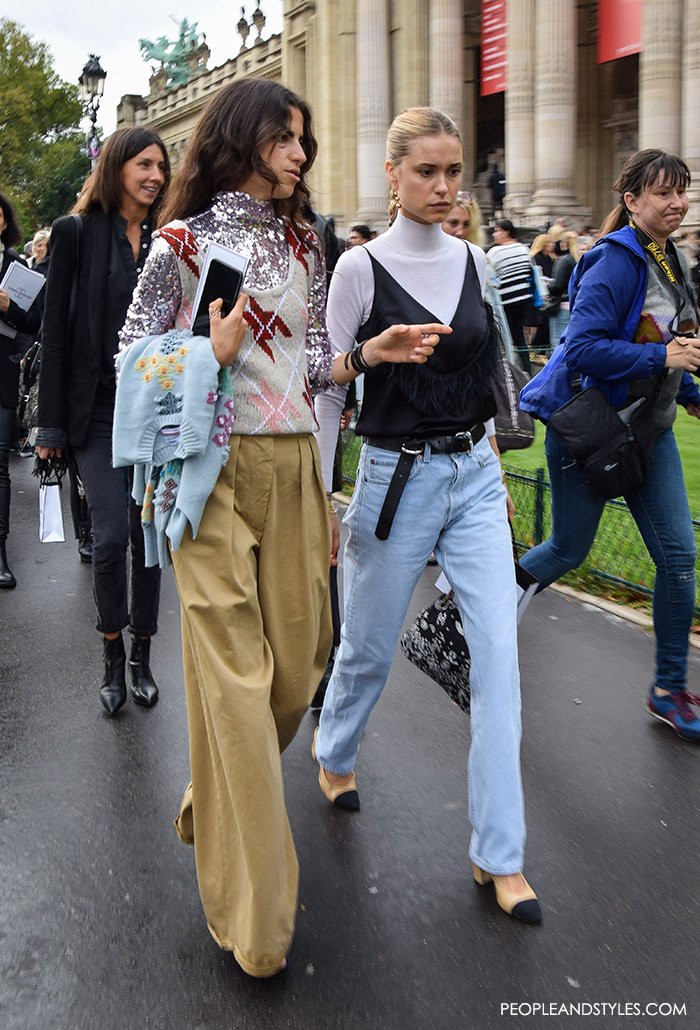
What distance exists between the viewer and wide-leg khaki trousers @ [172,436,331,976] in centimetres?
296

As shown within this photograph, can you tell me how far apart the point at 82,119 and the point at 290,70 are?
15.9m

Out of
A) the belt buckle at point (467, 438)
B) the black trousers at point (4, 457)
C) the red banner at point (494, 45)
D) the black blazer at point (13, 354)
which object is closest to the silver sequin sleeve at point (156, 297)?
the belt buckle at point (467, 438)

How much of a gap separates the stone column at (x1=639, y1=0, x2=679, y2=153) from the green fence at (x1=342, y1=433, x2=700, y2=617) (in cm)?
2035

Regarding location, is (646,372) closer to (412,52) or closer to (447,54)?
(447,54)

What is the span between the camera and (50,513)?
5512 mm

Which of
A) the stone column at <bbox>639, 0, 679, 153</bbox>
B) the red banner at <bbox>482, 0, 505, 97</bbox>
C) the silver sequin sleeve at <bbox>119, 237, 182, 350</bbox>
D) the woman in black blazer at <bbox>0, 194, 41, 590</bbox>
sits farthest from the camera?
the red banner at <bbox>482, 0, 505, 97</bbox>

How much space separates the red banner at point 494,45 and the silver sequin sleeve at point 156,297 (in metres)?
30.8

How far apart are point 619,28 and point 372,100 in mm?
13116

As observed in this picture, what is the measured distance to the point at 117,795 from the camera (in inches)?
168

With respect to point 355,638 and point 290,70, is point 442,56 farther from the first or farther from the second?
point 355,638

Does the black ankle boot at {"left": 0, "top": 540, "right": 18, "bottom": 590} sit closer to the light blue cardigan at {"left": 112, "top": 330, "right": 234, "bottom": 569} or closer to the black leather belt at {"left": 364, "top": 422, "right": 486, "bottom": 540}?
the black leather belt at {"left": 364, "top": 422, "right": 486, "bottom": 540}

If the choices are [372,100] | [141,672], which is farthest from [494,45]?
[141,672]

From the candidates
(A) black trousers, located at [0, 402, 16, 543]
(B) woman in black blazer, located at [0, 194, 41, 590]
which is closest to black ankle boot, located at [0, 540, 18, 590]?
(B) woman in black blazer, located at [0, 194, 41, 590]

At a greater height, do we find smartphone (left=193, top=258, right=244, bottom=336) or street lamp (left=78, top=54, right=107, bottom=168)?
street lamp (left=78, top=54, right=107, bottom=168)
